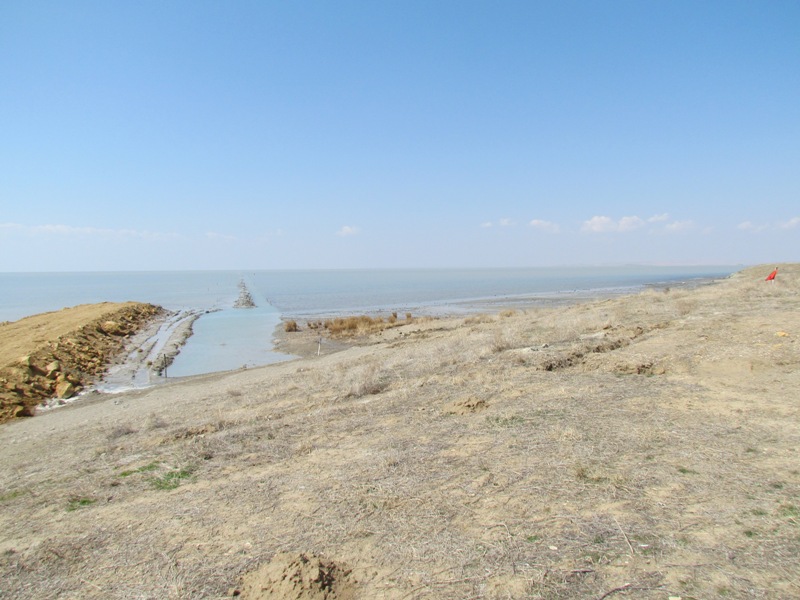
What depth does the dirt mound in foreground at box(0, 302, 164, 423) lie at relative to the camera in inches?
653

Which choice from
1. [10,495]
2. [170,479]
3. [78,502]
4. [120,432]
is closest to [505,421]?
[170,479]

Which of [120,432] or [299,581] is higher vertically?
[299,581]

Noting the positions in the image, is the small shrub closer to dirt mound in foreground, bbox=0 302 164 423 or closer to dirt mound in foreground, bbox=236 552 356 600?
dirt mound in foreground, bbox=236 552 356 600

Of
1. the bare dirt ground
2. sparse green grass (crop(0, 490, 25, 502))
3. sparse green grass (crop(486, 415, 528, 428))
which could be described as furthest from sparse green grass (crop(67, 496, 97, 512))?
sparse green grass (crop(486, 415, 528, 428))

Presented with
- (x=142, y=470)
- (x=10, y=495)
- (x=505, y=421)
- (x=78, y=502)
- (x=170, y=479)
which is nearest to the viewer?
(x=78, y=502)

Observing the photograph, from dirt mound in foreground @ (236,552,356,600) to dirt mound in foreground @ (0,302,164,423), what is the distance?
14633mm

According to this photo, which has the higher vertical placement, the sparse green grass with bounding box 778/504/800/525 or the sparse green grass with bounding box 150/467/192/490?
the sparse green grass with bounding box 778/504/800/525

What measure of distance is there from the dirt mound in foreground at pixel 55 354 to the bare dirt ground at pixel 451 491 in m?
7.00

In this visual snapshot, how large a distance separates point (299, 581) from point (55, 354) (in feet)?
76.0

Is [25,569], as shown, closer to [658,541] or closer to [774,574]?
[658,541]

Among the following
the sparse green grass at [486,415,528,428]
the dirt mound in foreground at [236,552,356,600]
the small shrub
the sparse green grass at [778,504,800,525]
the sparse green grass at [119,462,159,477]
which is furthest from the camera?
the small shrub

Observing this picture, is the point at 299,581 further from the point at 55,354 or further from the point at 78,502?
the point at 55,354

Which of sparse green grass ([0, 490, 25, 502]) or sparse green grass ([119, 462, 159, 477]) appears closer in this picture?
sparse green grass ([0, 490, 25, 502])

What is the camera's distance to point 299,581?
3.84 metres
